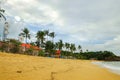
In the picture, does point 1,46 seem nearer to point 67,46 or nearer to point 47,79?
point 47,79

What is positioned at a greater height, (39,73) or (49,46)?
(49,46)

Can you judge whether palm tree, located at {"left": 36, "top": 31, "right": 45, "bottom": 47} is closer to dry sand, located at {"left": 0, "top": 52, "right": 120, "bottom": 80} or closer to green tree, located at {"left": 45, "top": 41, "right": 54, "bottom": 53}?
green tree, located at {"left": 45, "top": 41, "right": 54, "bottom": 53}

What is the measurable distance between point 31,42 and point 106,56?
185 ft

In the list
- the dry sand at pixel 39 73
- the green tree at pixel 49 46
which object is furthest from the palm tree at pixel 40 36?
the dry sand at pixel 39 73

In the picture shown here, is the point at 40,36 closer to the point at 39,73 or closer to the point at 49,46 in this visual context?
the point at 49,46

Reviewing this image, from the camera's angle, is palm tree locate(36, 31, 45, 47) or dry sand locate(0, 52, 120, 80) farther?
palm tree locate(36, 31, 45, 47)

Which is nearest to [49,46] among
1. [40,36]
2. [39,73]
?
[40,36]

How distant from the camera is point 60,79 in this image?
8406 mm

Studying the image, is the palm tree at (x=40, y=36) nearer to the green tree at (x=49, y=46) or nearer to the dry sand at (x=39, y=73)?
the green tree at (x=49, y=46)

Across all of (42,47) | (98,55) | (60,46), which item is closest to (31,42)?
(42,47)

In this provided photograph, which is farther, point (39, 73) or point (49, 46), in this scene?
point (49, 46)

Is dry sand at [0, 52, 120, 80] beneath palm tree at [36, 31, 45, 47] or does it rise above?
beneath

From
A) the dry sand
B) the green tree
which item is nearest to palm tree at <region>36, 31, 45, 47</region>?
the green tree

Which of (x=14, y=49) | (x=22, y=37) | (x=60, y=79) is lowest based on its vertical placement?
(x=60, y=79)
